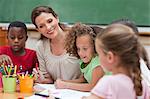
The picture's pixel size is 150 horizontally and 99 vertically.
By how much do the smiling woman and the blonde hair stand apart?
834mm

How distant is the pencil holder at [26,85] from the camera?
179 cm

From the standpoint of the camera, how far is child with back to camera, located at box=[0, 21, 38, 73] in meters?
2.20

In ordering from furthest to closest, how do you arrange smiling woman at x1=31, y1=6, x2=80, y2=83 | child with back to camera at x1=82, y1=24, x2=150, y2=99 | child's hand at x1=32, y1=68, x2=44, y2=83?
smiling woman at x1=31, y1=6, x2=80, y2=83, child's hand at x1=32, y1=68, x2=44, y2=83, child with back to camera at x1=82, y1=24, x2=150, y2=99

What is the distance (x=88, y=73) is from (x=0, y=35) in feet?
5.29

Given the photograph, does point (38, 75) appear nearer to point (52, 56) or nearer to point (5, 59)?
point (52, 56)

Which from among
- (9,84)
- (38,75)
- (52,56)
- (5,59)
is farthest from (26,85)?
(5,59)

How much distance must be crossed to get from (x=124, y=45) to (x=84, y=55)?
2.16 ft

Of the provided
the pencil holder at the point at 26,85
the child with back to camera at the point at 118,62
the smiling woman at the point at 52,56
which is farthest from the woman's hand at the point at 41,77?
the child with back to camera at the point at 118,62

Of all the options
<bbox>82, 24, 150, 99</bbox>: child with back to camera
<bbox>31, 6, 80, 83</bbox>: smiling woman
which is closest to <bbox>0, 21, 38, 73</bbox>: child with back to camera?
<bbox>31, 6, 80, 83</bbox>: smiling woman

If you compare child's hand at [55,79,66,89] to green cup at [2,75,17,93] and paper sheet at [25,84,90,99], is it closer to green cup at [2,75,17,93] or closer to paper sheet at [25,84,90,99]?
paper sheet at [25,84,90,99]

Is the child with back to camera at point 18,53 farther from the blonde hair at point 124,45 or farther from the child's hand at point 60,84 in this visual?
the blonde hair at point 124,45

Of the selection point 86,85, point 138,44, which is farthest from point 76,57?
point 138,44

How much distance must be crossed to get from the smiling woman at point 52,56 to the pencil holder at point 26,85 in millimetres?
228

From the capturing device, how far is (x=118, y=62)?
1.21 meters
